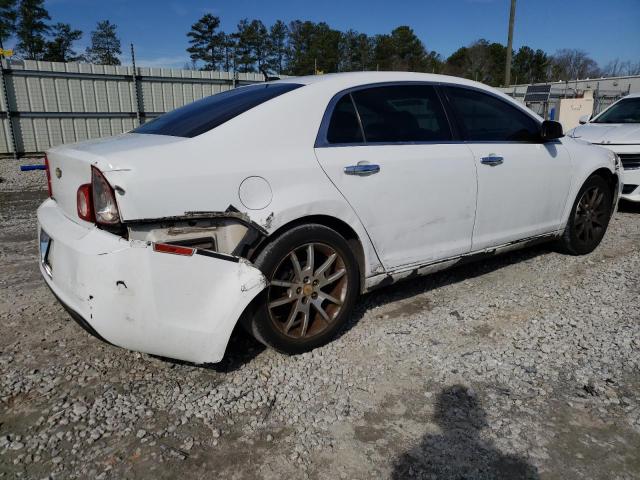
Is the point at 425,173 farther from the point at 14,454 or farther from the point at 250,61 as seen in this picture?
the point at 250,61

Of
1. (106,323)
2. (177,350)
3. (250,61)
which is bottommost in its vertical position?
(177,350)

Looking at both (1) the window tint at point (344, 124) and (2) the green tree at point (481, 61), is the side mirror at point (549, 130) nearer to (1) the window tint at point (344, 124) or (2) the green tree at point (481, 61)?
(1) the window tint at point (344, 124)

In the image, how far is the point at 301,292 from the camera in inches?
112


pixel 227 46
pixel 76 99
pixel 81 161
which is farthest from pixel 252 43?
pixel 81 161

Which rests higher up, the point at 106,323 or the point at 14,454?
the point at 106,323

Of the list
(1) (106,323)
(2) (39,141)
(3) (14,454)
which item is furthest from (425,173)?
(2) (39,141)

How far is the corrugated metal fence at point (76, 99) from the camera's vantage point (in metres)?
12.2

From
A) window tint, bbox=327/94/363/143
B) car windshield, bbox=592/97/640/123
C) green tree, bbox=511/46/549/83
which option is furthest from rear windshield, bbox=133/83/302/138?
green tree, bbox=511/46/549/83

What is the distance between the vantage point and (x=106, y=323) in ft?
7.80

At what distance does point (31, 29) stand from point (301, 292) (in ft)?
126

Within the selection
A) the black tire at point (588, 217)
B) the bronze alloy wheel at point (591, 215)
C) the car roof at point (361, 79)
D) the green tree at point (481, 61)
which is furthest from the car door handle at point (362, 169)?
the green tree at point (481, 61)

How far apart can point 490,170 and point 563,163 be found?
1.05 m

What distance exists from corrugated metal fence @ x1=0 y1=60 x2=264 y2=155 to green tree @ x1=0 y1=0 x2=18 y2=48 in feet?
77.5

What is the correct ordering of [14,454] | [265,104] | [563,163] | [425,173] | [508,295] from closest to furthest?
[14,454]
[265,104]
[425,173]
[508,295]
[563,163]
